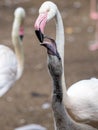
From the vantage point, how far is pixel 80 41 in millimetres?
8508

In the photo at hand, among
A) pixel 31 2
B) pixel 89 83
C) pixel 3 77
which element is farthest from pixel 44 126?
pixel 31 2

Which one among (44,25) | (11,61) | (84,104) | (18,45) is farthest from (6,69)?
(44,25)

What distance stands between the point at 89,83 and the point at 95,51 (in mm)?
3939

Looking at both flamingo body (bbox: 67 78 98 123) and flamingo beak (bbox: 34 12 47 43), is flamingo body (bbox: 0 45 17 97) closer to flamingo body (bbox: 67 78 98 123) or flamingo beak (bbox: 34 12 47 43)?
flamingo body (bbox: 67 78 98 123)

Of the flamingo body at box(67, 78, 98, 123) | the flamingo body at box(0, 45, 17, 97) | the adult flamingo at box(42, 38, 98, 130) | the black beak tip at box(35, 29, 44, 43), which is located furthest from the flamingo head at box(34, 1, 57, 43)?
the flamingo body at box(0, 45, 17, 97)

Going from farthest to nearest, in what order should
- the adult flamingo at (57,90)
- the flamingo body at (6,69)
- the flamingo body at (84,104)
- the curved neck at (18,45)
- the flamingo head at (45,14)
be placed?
the curved neck at (18,45), the flamingo body at (6,69), the flamingo body at (84,104), the flamingo head at (45,14), the adult flamingo at (57,90)

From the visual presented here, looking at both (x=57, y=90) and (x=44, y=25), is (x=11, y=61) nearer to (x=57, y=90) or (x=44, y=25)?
(x=44, y=25)

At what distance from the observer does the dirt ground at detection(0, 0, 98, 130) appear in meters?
6.09

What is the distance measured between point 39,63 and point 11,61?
185 cm

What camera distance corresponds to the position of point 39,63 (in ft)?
24.9

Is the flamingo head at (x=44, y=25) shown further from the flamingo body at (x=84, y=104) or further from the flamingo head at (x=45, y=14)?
the flamingo body at (x=84, y=104)

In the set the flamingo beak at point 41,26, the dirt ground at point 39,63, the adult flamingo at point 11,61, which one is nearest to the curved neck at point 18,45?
the adult flamingo at point 11,61

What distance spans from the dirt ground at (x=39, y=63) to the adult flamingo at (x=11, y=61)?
0.51 metres

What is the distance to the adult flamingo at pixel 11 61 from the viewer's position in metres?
5.61
